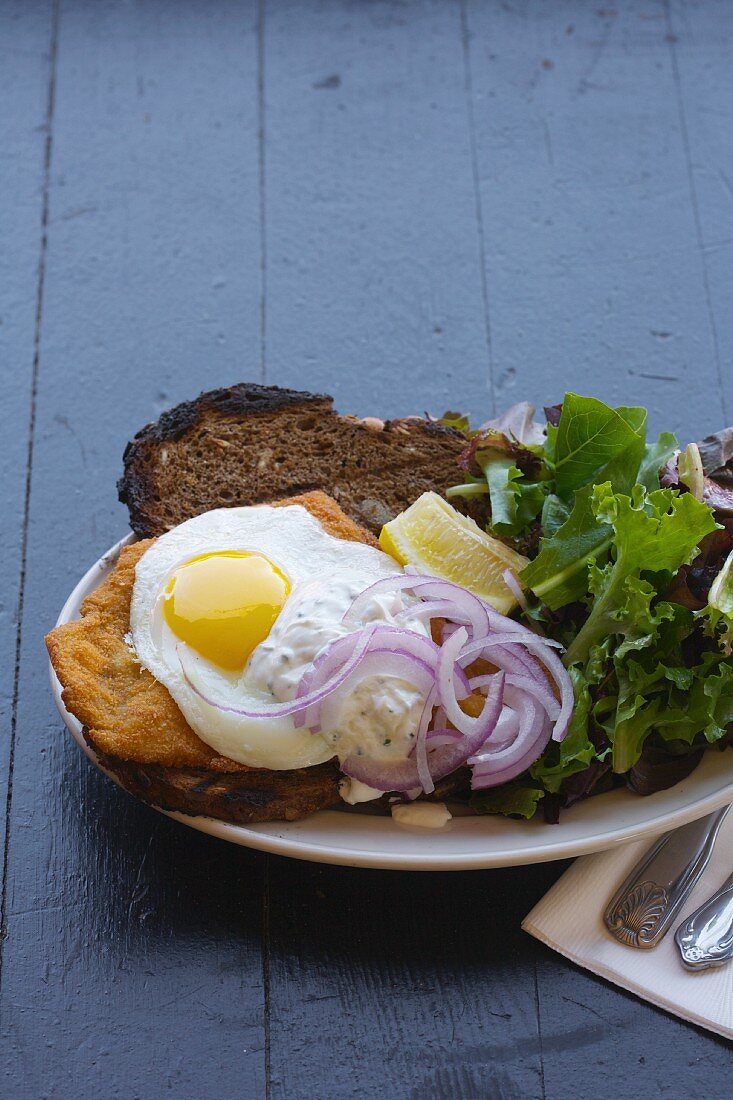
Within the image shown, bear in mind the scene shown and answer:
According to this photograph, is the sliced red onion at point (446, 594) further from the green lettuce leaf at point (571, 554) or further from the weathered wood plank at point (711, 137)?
the weathered wood plank at point (711, 137)

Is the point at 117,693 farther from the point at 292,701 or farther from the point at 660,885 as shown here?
the point at 660,885

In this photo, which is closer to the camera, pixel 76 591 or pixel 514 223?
pixel 76 591

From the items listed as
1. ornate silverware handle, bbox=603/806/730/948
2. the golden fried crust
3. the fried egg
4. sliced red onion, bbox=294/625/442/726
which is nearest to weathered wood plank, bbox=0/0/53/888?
the golden fried crust

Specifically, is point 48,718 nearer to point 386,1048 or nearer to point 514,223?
Answer: point 386,1048

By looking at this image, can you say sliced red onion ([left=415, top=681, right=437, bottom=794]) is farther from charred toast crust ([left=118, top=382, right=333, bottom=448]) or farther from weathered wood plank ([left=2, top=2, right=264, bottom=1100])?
charred toast crust ([left=118, top=382, right=333, bottom=448])

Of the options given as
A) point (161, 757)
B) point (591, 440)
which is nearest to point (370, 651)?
point (161, 757)

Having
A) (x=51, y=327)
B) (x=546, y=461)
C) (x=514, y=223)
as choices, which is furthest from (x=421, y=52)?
(x=546, y=461)
